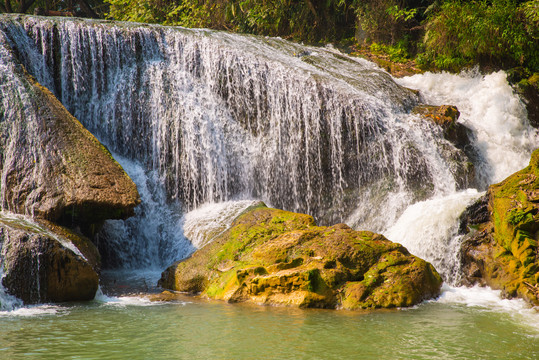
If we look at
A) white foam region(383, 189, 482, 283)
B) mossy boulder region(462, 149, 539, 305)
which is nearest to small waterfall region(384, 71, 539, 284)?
white foam region(383, 189, 482, 283)

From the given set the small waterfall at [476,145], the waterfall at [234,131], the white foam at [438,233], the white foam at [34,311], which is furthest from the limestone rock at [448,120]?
the white foam at [34,311]

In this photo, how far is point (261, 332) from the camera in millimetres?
6035

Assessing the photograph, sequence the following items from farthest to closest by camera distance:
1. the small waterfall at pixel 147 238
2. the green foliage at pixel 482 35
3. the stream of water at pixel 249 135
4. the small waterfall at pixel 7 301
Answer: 1. the green foliage at pixel 482 35
2. the stream of water at pixel 249 135
3. the small waterfall at pixel 147 238
4. the small waterfall at pixel 7 301

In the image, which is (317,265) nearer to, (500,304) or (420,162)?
(500,304)

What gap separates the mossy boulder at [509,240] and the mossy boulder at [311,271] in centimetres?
91

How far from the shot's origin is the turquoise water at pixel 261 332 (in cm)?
530

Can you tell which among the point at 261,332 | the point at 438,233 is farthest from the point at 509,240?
the point at 261,332

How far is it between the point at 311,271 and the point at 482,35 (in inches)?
412

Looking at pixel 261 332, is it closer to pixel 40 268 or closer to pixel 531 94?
pixel 40 268

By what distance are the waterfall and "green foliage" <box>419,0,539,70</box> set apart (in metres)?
2.29

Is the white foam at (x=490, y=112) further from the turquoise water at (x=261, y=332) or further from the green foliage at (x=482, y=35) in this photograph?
the turquoise water at (x=261, y=332)

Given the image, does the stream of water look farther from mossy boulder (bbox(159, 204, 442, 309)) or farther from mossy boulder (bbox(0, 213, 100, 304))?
mossy boulder (bbox(159, 204, 442, 309))

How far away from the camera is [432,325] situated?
6.41m

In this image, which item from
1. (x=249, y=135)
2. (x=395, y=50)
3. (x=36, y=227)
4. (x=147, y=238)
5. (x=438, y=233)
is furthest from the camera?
(x=395, y=50)
